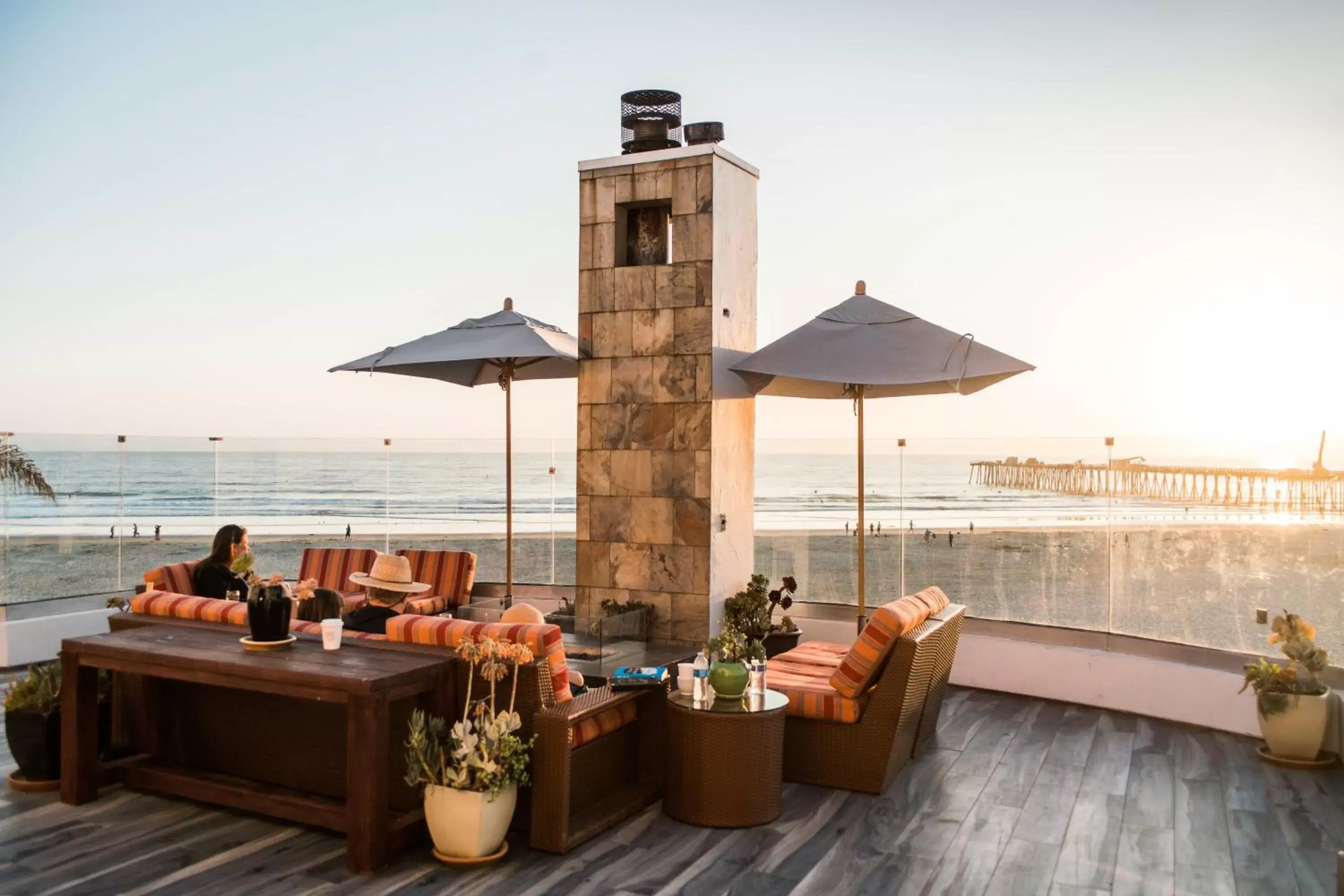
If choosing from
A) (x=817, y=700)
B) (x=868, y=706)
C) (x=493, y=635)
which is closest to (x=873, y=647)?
(x=868, y=706)

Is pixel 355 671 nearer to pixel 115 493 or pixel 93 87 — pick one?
pixel 115 493

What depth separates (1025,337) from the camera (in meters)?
11.6

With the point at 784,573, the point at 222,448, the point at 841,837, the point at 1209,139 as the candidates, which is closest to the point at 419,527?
the point at 222,448

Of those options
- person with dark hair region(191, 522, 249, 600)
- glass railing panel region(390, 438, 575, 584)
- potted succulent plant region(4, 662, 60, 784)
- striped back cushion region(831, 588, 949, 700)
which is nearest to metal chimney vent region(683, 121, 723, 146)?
glass railing panel region(390, 438, 575, 584)

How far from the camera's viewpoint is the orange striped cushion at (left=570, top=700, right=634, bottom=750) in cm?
422

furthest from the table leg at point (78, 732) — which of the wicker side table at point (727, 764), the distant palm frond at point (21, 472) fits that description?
the distant palm frond at point (21, 472)

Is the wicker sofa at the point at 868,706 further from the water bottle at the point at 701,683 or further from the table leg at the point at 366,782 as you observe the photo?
the table leg at the point at 366,782

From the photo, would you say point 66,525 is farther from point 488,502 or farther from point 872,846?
point 872,846

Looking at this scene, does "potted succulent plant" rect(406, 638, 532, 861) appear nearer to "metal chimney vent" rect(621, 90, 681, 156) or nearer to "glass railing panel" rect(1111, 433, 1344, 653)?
"metal chimney vent" rect(621, 90, 681, 156)

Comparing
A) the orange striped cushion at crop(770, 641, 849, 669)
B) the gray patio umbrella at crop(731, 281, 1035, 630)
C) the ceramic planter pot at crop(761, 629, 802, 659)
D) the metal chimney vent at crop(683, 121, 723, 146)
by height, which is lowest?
the ceramic planter pot at crop(761, 629, 802, 659)

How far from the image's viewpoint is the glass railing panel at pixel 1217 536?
6513 mm

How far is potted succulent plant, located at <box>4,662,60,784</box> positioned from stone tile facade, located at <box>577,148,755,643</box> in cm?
324

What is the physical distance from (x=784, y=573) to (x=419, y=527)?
142 inches

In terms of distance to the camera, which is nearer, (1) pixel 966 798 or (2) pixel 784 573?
(1) pixel 966 798
